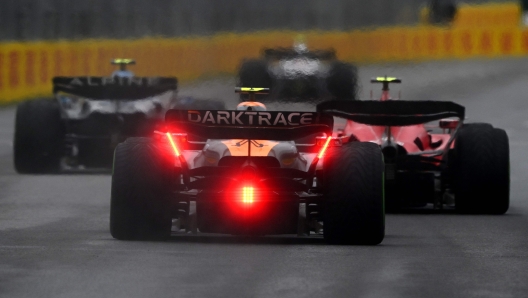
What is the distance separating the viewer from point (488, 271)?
10375mm

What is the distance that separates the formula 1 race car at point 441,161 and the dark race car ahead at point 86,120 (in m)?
5.89

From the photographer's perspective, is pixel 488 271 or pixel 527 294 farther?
pixel 488 271

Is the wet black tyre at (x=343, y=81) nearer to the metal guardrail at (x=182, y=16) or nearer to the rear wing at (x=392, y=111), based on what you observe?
the metal guardrail at (x=182, y=16)

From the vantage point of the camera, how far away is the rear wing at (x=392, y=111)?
15438 millimetres

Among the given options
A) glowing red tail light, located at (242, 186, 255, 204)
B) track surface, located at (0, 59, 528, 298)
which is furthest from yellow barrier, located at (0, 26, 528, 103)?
glowing red tail light, located at (242, 186, 255, 204)

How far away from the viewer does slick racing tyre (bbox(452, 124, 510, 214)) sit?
15.4 metres

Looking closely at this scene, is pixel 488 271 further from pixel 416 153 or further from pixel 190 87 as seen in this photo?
pixel 190 87

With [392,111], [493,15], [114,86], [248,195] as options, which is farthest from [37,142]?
[493,15]

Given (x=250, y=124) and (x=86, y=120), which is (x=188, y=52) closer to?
(x=86, y=120)

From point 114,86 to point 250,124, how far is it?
9.39 metres

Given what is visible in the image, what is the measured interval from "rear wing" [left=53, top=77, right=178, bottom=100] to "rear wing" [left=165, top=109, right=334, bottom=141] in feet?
29.6

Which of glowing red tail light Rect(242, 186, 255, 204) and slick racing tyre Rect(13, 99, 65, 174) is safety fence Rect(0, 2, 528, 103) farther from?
glowing red tail light Rect(242, 186, 255, 204)

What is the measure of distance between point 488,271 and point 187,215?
10.2 feet

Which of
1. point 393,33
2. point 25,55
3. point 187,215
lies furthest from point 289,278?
point 25,55
